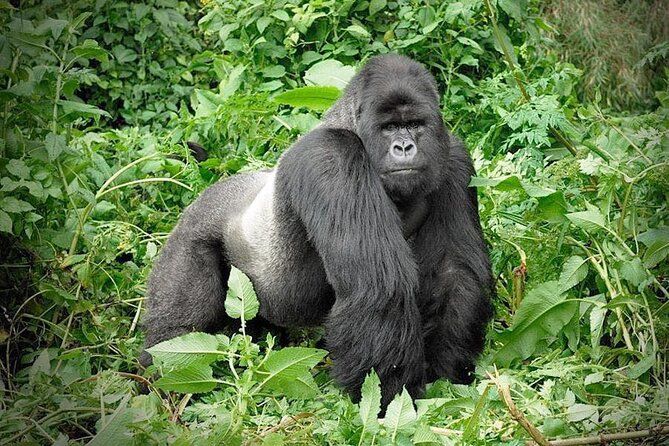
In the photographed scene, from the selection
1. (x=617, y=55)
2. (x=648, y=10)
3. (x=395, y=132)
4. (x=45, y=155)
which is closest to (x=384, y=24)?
(x=395, y=132)

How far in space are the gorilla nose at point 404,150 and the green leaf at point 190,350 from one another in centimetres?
96

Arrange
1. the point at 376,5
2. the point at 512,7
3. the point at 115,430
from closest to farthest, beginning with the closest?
1. the point at 115,430
2. the point at 512,7
3. the point at 376,5

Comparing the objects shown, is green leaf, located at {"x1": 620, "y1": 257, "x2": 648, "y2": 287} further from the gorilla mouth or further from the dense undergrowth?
the gorilla mouth

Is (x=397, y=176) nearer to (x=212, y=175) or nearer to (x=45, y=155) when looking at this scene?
(x=45, y=155)

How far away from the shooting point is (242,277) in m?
3.31

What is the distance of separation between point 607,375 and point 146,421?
1651mm

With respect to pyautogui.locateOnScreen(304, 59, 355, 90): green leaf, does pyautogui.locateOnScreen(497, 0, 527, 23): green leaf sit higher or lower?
higher

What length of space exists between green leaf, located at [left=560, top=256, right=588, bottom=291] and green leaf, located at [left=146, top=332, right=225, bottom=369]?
1.32 meters

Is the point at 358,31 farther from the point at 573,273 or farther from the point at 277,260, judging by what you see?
the point at 573,273

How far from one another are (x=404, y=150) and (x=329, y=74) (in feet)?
5.39

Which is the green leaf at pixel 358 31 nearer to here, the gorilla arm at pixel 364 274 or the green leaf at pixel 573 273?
the gorilla arm at pixel 364 274

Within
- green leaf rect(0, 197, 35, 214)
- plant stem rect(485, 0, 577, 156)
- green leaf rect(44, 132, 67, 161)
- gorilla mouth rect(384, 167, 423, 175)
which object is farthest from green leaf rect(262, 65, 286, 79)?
green leaf rect(0, 197, 35, 214)

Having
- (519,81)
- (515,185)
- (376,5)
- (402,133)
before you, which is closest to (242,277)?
(402,133)

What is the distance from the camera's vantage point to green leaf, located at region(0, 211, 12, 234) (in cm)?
345
